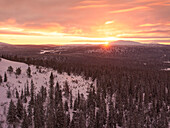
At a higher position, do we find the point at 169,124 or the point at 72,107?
the point at 72,107

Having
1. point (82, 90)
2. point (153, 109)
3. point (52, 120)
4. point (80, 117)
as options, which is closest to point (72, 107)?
point (80, 117)

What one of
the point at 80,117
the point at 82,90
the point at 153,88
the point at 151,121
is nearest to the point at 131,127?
the point at 151,121

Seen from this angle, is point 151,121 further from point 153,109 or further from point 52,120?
point 52,120

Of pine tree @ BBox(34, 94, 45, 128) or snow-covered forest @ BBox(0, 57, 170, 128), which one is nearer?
pine tree @ BBox(34, 94, 45, 128)

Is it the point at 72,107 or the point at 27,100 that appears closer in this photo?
the point at 27,100

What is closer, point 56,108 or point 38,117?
point 38,117

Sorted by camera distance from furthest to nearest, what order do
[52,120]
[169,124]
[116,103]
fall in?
[116,103] < [169,124] < [52,120]

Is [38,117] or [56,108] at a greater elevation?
[38,117]

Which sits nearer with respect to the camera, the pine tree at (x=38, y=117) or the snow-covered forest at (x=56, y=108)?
the pine tree at (x=38, y=117)

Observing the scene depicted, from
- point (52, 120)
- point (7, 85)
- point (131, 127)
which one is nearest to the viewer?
point (52, 120)

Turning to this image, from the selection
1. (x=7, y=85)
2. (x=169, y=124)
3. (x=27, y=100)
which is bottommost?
(x=169, y=124)
